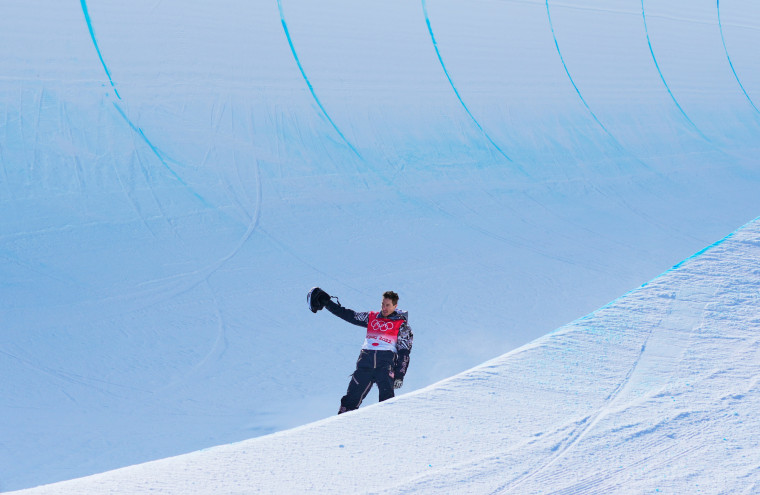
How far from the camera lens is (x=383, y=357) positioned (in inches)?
126

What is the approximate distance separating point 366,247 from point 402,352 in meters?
1.51

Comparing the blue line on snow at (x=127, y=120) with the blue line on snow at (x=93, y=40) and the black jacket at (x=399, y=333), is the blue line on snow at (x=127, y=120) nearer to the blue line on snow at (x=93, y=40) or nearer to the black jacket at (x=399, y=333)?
the blue line on snow at (x=93, y=40)

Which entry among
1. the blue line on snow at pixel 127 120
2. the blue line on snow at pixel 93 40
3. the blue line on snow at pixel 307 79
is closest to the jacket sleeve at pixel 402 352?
the blue line on snow at pixel 127 120

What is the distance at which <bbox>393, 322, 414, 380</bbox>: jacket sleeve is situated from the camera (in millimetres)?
3211

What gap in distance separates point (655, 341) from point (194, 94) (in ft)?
11.3

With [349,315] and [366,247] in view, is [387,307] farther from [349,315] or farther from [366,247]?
[366,247]

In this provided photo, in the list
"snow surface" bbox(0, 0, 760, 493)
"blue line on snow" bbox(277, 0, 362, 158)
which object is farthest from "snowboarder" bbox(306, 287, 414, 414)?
"blue line on snow" bbox(277, 0, 362, 158)

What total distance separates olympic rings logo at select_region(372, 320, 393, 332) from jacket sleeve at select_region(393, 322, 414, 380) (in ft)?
0.15

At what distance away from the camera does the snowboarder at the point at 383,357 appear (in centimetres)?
319

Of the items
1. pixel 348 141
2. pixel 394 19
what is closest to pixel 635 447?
pixel 348 141

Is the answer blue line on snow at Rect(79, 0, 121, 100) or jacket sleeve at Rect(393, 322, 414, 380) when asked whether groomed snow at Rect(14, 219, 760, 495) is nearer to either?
jacket sleeve at Rect(393, 322, 414, 380)

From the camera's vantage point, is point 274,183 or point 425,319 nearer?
point 425,319

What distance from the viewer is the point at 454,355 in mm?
3877

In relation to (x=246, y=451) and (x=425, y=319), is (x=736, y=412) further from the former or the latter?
(x=425, y=319)
